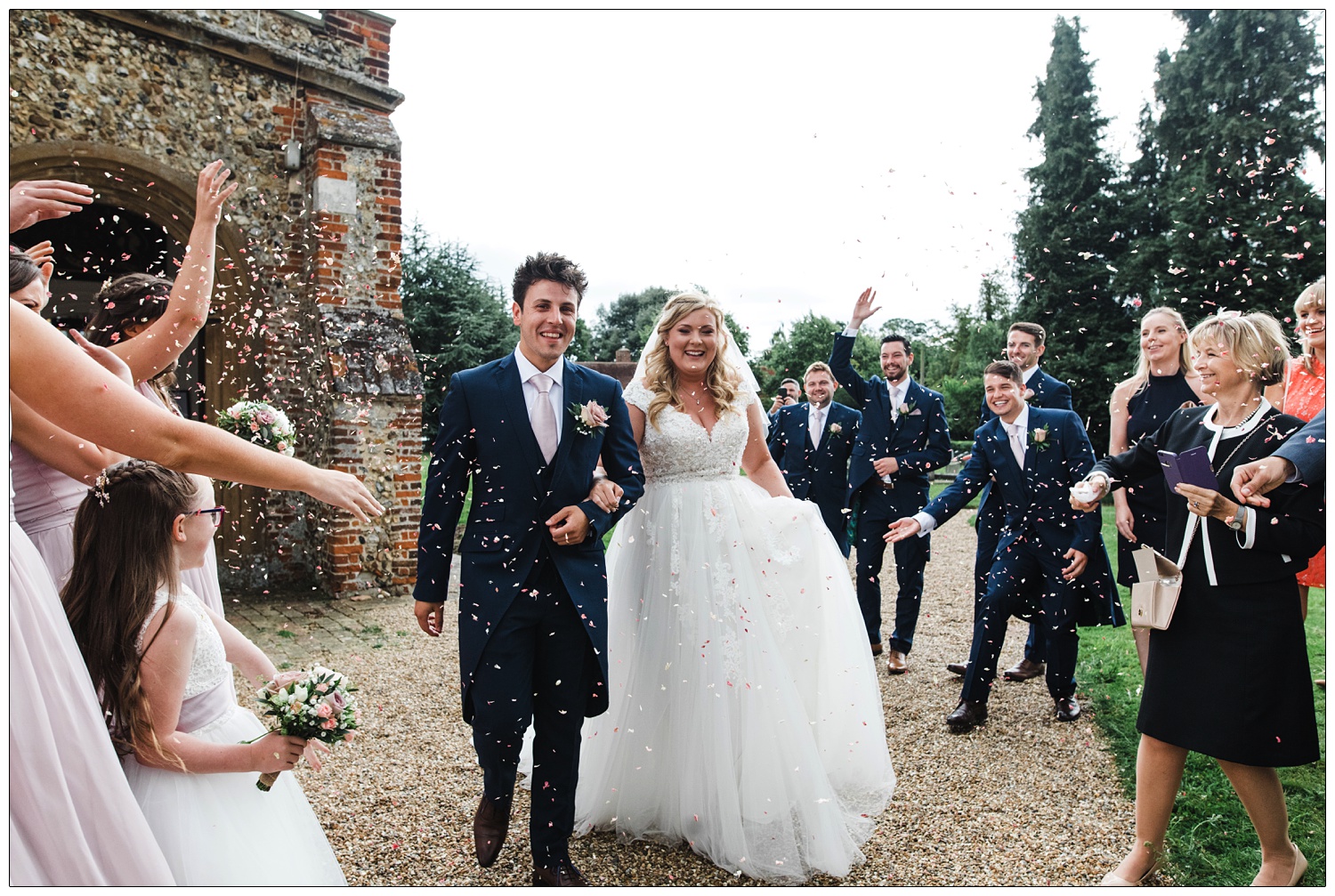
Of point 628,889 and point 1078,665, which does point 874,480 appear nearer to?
point 1078,665

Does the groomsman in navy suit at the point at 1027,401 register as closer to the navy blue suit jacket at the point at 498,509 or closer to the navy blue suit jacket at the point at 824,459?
the navy blue suit jacket at the point at 824,459

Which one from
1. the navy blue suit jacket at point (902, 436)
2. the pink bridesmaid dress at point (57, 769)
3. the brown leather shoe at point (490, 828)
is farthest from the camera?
the navy blue suit jacket at point (902, 436)

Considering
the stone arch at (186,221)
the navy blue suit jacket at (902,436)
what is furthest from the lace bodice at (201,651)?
the stone arch at (186,221)

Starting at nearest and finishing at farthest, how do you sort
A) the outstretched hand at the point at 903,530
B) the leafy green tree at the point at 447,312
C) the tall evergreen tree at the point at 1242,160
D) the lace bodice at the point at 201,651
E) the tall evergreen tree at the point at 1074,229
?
the lace bodice at the point at 201,651 → the outstretched hand at the point at 903,530 → the leafy green tree at the point at 447,312 → the tall evergreen tree at the point at 1242,160 → the tall evergreen tree at the point at 1074,229

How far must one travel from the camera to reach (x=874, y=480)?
20.8 ft

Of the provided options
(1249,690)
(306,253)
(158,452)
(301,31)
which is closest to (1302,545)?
(1249,690)

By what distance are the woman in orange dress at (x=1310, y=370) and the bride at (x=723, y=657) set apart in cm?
180

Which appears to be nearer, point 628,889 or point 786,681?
point 628,889

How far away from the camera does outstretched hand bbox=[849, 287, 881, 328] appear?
5070mm

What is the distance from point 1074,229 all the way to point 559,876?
1900cm

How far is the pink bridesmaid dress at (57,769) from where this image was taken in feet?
5.90

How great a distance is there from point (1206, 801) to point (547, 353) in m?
3.34

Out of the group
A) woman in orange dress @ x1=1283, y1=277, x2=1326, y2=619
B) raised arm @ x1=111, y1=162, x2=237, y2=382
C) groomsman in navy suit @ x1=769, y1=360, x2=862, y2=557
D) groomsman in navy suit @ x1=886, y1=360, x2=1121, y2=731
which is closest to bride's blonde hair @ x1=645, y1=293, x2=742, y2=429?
groomsman in navy suit @ x1=886, y1=360, x2=1121, y2=731

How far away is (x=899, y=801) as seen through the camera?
3.73 metres
